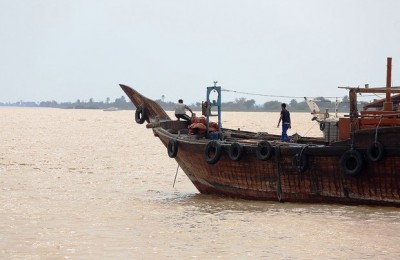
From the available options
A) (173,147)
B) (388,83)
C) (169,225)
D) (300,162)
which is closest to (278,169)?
(300,162)

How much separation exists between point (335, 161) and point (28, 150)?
2156cm

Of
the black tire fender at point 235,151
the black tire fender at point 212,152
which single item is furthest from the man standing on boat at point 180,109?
the black tire fender at point 235,151

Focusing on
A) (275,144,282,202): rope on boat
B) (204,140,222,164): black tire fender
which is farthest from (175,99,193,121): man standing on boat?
(275,144,282,202): rope on boat

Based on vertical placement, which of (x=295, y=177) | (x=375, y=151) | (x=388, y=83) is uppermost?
(x=388, y=83)

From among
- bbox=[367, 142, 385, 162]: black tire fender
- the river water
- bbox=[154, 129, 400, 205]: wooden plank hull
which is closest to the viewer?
the river water

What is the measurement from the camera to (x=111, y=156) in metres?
32.4

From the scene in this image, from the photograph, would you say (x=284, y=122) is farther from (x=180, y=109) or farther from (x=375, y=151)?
(x=375, y=151)

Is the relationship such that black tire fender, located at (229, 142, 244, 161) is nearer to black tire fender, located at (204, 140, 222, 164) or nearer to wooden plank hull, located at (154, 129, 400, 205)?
wooden plank hull, located at (154, 129, 400, 205)

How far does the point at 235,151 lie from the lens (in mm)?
16656

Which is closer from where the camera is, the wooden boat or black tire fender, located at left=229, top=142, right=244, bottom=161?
the wooden boat

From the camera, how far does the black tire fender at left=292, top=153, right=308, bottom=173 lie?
15.4 metres

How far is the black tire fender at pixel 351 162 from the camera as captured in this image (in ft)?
47.8

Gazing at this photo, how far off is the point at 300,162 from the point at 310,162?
175mm

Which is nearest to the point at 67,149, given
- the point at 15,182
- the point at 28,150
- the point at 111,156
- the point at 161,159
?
the point at 28,150
